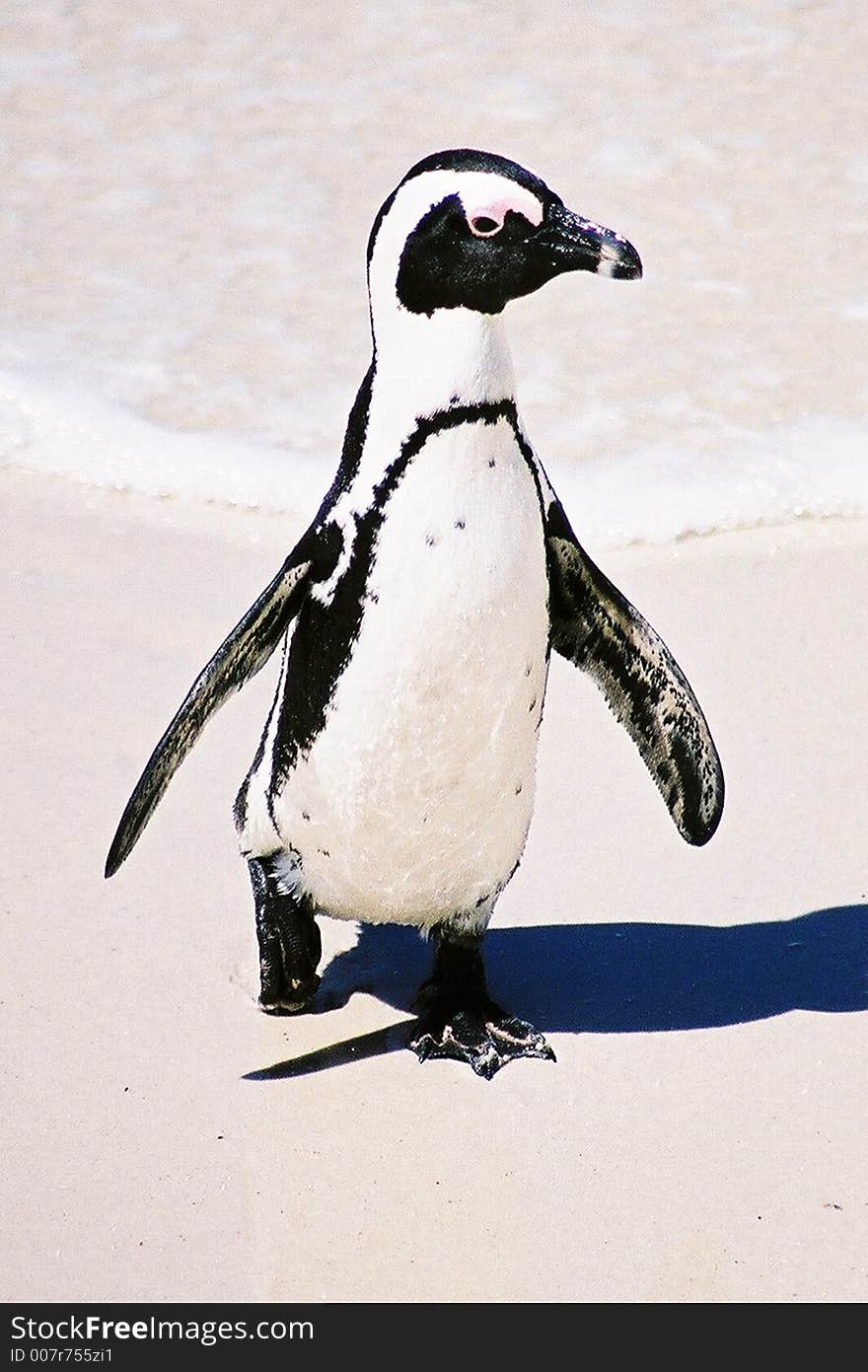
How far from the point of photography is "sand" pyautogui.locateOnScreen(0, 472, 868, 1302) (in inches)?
101

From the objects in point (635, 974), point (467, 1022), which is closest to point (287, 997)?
point (467, 1022)

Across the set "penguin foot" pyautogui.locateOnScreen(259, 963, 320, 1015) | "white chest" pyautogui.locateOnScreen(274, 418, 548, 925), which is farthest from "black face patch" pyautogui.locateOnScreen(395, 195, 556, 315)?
"penguin foot" pyautogui.locateOnScreen(259, 963, 320, 1015)

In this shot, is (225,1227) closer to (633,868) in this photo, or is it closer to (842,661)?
(633,868)

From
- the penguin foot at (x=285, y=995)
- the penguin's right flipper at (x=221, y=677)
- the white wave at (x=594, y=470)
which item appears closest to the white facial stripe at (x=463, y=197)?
the penguin's right flipper at (x=221, y=677)

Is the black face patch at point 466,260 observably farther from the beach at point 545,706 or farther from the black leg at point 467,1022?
the beach at point 545,706

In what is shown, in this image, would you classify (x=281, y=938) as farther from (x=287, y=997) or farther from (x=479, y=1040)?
(x=479, y=1040)

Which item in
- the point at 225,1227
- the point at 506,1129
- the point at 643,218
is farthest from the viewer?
the point at 643,218

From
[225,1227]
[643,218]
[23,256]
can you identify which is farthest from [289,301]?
[225,1227]

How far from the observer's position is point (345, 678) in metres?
2.74

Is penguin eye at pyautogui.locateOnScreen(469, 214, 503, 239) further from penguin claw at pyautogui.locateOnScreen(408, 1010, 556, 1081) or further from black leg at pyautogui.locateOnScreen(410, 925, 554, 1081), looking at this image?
penguin claw at pyautogui.locateOnScreen(408, 1010, 556, 1081)

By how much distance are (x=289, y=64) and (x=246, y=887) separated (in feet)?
17.5

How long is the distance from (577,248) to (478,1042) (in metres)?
1.13

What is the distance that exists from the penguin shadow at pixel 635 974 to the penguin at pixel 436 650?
12 cm

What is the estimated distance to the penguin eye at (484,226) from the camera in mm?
2518
